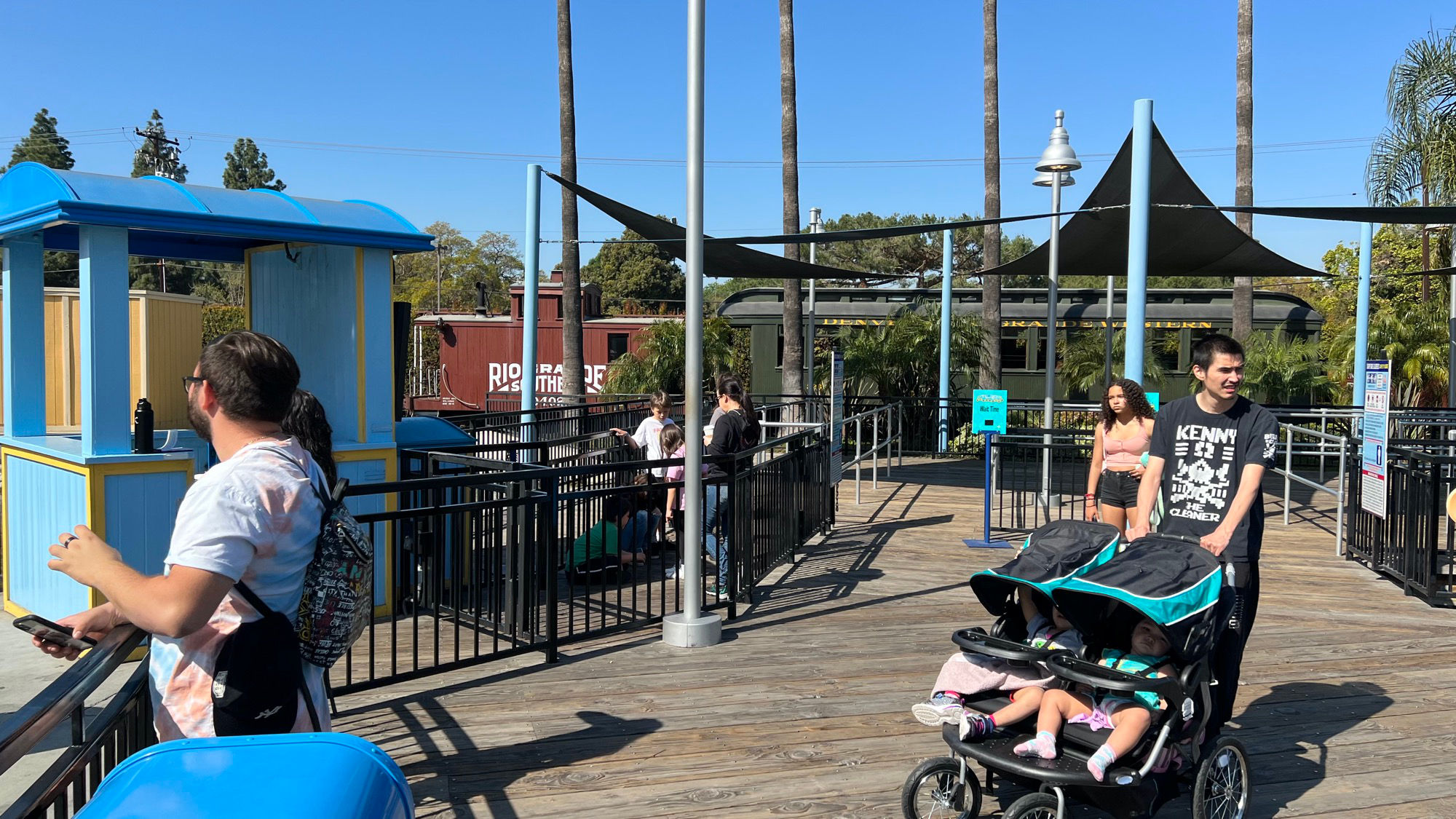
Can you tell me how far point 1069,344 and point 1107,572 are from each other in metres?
17.7

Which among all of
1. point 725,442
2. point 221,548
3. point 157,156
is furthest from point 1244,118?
point 157,156

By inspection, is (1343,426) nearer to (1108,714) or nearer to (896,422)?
(896,422)

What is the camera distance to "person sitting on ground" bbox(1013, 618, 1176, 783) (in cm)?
338

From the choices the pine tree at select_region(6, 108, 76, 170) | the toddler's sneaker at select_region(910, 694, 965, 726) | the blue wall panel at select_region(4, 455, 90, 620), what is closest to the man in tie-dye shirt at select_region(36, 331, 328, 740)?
the toddler's sneaker at select_region(910, 694, 965, 726)

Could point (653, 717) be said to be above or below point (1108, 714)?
below

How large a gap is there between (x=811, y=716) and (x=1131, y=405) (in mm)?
3806

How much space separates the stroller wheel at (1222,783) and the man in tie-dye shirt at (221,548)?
292 centimetres

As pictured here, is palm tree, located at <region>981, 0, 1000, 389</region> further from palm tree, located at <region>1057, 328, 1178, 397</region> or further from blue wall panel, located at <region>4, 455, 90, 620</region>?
blue wall panel, located at <region>4, 455, 90, 620</region>

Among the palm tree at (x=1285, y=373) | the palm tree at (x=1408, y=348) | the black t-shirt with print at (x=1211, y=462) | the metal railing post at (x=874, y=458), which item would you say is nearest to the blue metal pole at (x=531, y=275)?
the metal railing post at (x=874, y=458)

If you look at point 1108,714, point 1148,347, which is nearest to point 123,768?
point 1108,714

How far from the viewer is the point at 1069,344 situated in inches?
802

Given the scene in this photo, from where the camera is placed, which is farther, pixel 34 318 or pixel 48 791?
pixel 34 318

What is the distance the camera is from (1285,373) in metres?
18.2

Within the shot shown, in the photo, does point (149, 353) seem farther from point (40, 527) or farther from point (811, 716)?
point (811, 716)
